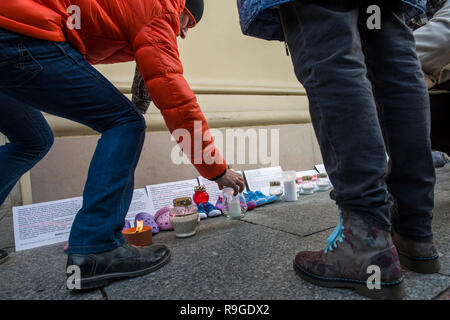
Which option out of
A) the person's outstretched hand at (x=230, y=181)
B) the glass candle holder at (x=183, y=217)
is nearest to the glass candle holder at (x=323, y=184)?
the glass candle holder at (x=183, y=217)

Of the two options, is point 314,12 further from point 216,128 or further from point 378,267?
point 216,128

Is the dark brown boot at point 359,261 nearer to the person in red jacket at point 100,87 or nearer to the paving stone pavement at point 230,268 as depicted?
the paving stone pavement at point 230,268

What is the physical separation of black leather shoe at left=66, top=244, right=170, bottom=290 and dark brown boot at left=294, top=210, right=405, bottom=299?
585 millimetres

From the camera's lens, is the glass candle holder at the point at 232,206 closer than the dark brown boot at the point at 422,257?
No

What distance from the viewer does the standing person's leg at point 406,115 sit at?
0.80m

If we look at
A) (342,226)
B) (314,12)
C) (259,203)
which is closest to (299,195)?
(259,203)

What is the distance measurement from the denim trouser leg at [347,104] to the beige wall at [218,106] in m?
1.96

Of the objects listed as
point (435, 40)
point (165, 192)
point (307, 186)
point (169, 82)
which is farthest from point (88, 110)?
point (307, 186)

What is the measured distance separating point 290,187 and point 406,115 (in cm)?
153

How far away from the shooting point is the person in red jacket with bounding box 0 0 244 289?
33.1 inches

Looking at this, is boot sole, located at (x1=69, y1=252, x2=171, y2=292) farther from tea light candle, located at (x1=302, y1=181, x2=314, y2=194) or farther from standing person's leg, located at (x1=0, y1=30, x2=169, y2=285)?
tea light candle, located at (x1=302, y1=181, x2=314, y2=194)

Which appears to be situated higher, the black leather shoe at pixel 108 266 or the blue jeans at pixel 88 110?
the blue jeans at pixel 88 110

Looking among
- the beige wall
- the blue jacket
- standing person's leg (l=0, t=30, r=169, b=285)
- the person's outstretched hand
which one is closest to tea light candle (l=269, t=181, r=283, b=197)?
the beige wall
